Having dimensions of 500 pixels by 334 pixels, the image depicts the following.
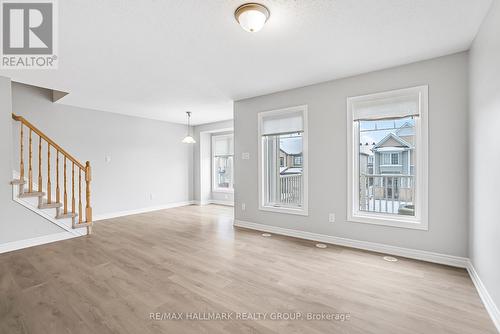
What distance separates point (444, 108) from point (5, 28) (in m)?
4.81

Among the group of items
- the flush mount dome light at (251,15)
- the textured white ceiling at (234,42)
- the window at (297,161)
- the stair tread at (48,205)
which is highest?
the textured white ceiling at (234,42)

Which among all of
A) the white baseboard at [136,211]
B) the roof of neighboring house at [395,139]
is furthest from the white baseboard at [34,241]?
the roof of neighboring house at [395,139]

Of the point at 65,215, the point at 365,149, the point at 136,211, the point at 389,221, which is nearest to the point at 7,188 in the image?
the point at 65,215

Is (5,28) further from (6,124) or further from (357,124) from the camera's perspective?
(357,124)

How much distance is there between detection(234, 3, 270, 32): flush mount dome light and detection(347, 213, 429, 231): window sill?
2846mm

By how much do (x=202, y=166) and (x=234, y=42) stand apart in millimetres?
5265

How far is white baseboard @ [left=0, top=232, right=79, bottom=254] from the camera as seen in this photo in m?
3.34

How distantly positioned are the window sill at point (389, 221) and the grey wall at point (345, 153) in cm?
6

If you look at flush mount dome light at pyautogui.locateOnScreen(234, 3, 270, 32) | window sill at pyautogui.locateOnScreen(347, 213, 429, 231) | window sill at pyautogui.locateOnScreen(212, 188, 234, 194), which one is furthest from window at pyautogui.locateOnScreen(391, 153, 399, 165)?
window sill at pyautogui.locateOnScreen(212, 188, 234, 194)

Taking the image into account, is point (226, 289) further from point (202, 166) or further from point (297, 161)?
point (202, 166)

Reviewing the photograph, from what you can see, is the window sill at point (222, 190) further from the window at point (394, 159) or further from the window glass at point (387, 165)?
the window at point (394, 159)

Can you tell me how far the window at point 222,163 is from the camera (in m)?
7.48

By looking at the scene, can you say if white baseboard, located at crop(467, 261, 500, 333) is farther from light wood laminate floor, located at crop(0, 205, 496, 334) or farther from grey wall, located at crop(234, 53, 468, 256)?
grey wall, located at crop(234, 53, 468, 256)

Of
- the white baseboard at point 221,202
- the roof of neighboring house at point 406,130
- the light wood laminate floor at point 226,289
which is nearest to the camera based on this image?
the light wood laminate floor at point 226,289
